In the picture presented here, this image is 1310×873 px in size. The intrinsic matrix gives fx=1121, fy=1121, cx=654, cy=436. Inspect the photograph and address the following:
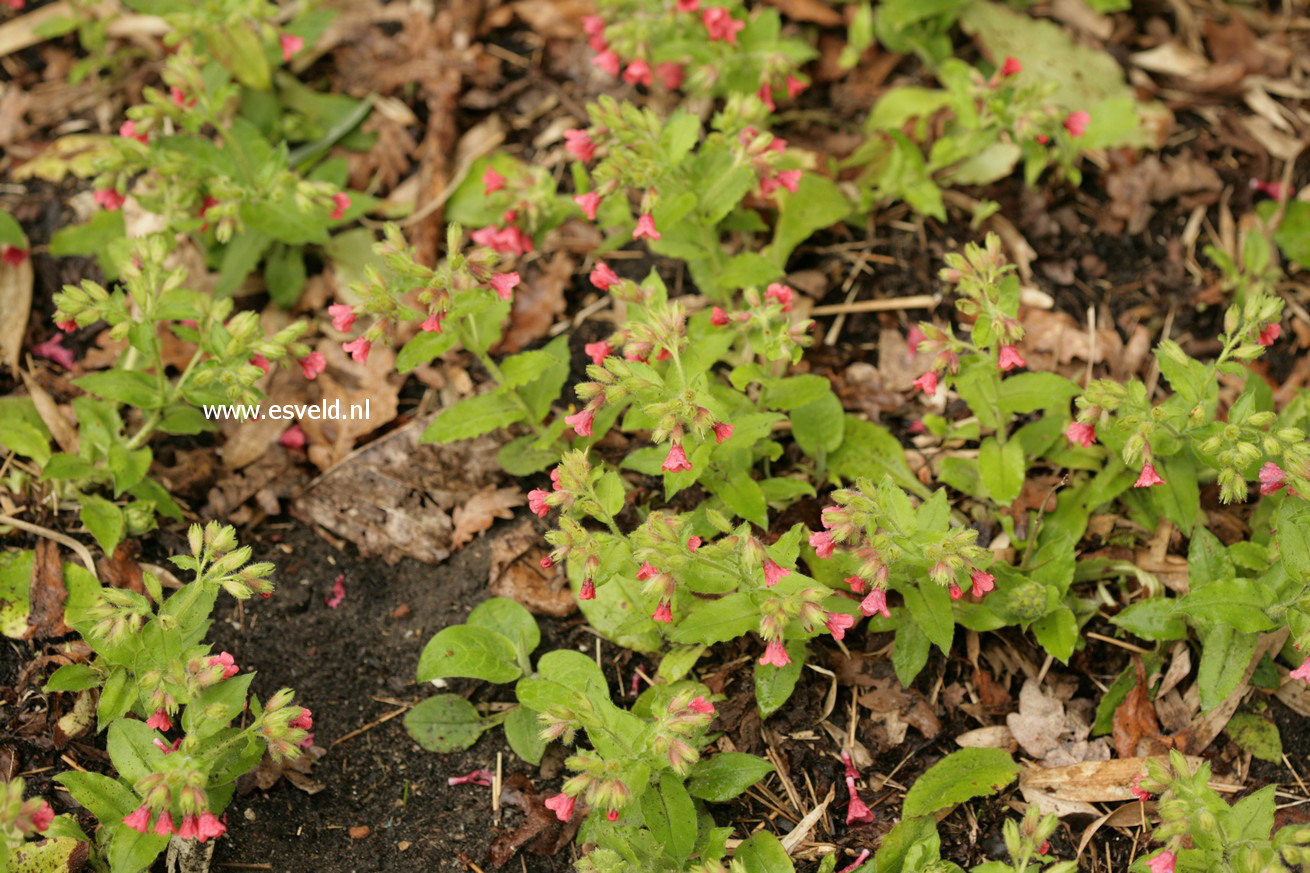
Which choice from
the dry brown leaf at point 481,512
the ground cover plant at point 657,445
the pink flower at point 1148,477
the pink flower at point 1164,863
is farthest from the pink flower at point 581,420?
the pink flower at point 1164,863

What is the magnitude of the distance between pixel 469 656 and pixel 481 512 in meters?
0.76

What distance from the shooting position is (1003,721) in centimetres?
409

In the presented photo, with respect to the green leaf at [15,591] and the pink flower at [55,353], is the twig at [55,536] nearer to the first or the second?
the green leaf at [15,591]

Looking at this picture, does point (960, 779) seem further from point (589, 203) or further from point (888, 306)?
point (589, 203)

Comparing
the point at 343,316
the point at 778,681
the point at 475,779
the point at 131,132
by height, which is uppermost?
the point at 131,132

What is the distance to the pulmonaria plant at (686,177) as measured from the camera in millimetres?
4355

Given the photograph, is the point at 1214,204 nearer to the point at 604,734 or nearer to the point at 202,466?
the point at 604,734

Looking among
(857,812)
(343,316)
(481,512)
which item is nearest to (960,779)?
(857,812)

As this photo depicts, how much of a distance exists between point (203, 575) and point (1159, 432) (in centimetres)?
332

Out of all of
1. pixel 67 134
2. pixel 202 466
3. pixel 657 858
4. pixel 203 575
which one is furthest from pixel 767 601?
pixel 67 134

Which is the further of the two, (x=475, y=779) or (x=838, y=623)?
(x=475, y=779)

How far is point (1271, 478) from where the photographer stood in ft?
12.2

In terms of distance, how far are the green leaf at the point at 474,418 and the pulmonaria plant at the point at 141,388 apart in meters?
0.56

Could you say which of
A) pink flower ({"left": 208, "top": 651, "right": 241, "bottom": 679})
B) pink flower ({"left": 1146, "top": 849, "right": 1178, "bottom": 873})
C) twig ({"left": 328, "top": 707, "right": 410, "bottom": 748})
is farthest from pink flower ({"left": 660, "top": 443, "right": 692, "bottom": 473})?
pink flower ({"left": 1146, "top": 849, "right": 1178, "bottom": 873})
